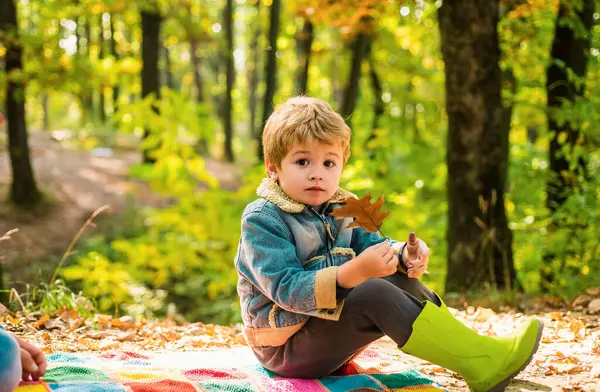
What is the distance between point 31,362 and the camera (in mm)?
2393

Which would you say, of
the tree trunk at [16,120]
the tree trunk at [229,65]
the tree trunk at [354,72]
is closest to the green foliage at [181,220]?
the tree trunk at [16,120]

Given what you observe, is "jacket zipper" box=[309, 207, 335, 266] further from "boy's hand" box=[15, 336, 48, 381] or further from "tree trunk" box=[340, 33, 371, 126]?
"tree trunk" box=[340, 33, 371, 126]

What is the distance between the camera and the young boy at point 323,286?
8.21 feet

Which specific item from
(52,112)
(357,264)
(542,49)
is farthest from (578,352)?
(52,112)

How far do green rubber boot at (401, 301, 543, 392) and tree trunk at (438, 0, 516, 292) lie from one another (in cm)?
310

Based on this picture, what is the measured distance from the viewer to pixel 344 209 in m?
2.45

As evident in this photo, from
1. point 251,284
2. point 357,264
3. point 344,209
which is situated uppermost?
point 344,209

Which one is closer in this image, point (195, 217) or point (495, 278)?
point (495, 278)

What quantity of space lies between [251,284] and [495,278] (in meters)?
3.57

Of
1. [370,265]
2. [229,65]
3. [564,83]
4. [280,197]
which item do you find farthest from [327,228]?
[229,65]

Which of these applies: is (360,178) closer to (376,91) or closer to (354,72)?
(354,72)

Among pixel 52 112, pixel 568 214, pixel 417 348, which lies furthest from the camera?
pixel 52 112

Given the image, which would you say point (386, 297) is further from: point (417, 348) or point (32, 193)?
point (32, 193)

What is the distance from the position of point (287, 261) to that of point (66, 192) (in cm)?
1159
